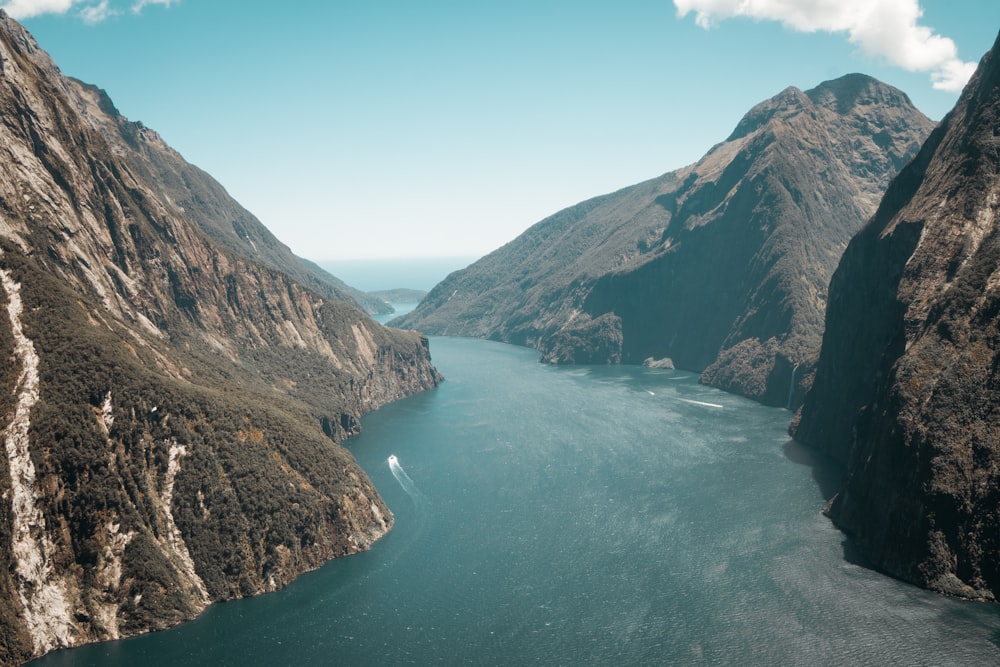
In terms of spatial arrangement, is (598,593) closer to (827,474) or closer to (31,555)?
(827,474)

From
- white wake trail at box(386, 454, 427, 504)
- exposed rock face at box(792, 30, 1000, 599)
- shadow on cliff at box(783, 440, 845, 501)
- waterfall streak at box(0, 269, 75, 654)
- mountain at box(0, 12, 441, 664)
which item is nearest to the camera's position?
waterfall streak at box(0, 269, 75, 654)

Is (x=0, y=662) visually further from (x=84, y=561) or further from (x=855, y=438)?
(x=855, y=438)

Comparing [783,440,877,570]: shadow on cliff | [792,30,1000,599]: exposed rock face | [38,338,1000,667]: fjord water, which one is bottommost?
[38,338,1000,667]: fjord water

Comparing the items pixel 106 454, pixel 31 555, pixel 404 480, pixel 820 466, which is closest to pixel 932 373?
pixel 820 466

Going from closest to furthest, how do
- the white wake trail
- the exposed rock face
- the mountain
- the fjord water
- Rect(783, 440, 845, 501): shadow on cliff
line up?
the fjord water, the mountain, the exposed rock face, Rect(783, 440, 845, 501): shadow on cliff, the white wake trail

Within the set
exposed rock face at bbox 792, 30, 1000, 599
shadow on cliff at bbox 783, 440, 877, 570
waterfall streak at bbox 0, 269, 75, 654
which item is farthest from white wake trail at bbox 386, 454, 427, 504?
exposed rock face at bbox 792, 30, 1000, 599

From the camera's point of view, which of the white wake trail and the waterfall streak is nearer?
the waterfall streak

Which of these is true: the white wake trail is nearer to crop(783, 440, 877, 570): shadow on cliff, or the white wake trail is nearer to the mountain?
the mountain
